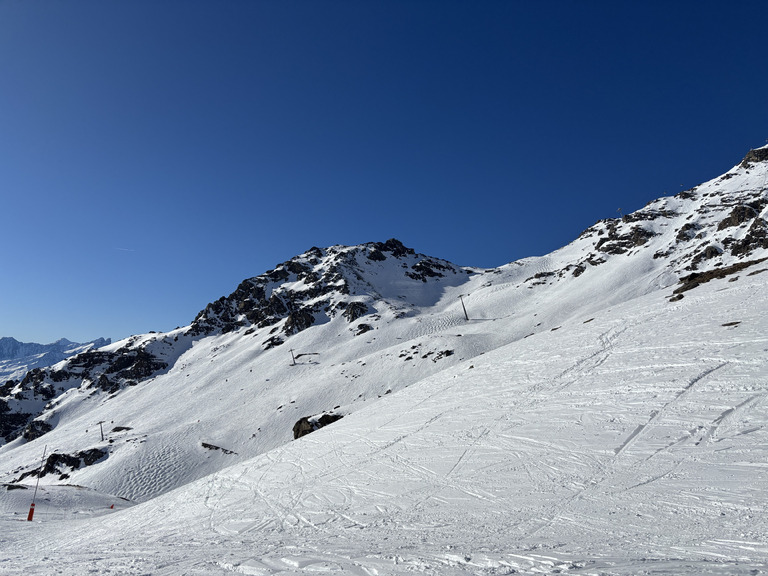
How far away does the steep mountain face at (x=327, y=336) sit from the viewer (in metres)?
49.2

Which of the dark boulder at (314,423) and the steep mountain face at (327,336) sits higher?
the steep mountain face at (327,336)

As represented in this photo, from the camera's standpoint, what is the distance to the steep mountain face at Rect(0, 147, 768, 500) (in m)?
49.2

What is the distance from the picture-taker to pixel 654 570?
5262mm

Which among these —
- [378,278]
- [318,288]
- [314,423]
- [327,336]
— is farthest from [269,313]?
[314,423]

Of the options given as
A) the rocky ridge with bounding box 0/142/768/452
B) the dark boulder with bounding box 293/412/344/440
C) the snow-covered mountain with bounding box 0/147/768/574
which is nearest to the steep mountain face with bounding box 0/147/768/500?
the dark boulder with bounding box 293/412/344/440

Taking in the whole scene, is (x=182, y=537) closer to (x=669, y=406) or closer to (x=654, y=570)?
(x=654, y=570)

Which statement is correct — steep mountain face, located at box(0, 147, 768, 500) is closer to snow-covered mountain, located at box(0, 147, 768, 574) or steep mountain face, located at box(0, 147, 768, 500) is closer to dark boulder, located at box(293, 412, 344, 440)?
dark boulder, located at box(293, 412, 344, 440)

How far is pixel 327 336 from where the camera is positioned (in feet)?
291

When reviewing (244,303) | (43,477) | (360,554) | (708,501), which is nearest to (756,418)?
(708,501)

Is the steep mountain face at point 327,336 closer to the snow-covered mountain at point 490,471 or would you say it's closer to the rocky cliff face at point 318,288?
the rocky cliff face at point 318,288

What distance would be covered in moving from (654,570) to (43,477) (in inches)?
2759

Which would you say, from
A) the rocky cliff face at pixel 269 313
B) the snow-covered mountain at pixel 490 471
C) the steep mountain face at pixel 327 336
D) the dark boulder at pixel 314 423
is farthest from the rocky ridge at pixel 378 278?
the dark boulder at pixel 314 423

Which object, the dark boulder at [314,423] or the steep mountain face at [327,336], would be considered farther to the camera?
the steep mountain face at [327,336]

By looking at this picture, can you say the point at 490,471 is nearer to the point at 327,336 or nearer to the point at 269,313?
the point at 327,336
